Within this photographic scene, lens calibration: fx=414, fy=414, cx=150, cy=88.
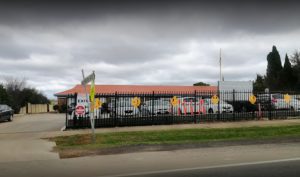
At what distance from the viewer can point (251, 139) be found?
15.0m

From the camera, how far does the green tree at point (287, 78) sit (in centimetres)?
6650

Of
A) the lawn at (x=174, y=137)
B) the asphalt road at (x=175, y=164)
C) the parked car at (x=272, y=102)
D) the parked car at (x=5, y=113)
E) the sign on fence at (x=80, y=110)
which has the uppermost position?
the parked car at (x=272, y=102)

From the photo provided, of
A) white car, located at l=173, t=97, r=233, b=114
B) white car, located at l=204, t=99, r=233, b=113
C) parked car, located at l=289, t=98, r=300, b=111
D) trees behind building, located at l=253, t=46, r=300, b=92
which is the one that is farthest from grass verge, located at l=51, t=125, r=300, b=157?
trees behind building, located at l=253, t=46, r=300, b=92

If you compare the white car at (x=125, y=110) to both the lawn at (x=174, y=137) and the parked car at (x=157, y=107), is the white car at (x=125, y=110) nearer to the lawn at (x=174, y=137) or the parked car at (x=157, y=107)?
the parked car at (x=157, y=107)

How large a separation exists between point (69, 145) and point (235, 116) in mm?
11961

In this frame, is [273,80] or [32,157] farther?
[273,80]

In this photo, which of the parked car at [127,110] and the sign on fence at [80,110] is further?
the parked car at [127,110]

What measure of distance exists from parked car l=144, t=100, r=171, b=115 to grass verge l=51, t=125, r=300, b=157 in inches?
193

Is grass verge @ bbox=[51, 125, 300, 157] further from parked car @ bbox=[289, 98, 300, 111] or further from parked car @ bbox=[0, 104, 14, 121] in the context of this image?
parked car @ bbox=[0, 104, 14, 121]

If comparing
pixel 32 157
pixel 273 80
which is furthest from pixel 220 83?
pixel 273 80

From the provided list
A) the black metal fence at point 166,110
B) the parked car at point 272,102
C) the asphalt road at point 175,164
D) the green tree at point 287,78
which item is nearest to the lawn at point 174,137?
the asphalt road at point 175,164

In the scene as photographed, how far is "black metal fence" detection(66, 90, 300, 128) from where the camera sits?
21344mm

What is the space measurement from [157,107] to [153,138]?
8.71 metres

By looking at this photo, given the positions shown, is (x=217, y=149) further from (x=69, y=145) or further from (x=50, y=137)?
(x=50, y=137)
